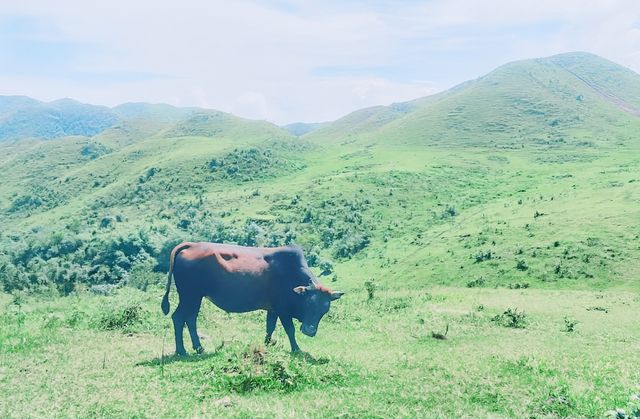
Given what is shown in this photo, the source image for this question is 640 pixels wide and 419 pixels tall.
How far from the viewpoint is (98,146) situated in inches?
6152

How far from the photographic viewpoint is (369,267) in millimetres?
49375

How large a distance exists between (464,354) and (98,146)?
15785cm

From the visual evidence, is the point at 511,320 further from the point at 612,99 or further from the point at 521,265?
the point at 612,99

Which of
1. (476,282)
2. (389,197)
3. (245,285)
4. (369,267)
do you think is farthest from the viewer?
(389,197)

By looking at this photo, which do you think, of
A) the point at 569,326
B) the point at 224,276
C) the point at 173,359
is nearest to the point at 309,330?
the point at 224,276

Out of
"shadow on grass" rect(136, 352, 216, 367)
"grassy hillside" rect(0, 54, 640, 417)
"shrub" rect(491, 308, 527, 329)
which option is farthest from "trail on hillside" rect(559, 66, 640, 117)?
"shadow on grass" rect(136, 352, 216, 367)

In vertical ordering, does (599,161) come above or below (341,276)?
above

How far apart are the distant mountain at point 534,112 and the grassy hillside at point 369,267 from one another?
1.01 meters

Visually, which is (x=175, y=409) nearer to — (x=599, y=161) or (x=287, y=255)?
(x=287, y=255)

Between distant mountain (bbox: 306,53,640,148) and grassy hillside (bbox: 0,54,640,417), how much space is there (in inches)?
39.7

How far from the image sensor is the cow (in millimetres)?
16188

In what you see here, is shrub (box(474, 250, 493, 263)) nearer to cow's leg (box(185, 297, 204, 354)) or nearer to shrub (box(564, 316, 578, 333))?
shrub (box(564, 316, 578, 333))

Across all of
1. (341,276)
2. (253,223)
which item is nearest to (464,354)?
(341,276)

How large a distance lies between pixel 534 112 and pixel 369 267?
101 meters
